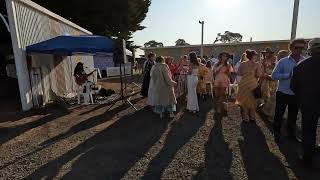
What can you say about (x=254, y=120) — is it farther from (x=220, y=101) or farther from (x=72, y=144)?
(x=72, y=144)

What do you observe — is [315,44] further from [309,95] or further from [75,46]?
[75,46]

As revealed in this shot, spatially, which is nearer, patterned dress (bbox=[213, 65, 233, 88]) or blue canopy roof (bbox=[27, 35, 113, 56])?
patterned dress (bbox=[213, 65, 233, 88])

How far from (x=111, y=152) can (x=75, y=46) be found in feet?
18.5

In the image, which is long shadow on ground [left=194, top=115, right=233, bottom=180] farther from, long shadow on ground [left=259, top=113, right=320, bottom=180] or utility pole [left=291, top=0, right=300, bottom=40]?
utility pole [left=291, top=0, right=300, bottom=40]

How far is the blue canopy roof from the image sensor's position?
34.4 ft

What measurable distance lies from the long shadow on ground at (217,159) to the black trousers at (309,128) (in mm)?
1178

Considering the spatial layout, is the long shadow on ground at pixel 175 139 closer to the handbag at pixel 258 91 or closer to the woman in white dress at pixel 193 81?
the woman in white dress at pixel 193 81

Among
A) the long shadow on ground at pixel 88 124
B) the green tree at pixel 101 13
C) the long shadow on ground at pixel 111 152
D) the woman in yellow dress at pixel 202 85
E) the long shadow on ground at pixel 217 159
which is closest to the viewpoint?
the long shadow on ground at pixel 217 159

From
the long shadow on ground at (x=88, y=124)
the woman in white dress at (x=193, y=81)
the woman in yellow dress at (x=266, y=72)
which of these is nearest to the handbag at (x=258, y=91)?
the woman in white dress at (x=193, y=81)

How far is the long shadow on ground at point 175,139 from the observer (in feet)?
16.3

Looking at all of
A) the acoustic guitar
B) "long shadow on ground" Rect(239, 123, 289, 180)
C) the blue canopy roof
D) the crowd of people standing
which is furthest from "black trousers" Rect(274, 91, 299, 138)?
the acoustic guitar

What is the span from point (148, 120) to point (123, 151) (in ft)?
8.97

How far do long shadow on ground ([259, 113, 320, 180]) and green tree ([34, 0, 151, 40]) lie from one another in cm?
1951

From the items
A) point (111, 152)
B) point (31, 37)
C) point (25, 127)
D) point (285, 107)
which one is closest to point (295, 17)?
point (285, 107)
